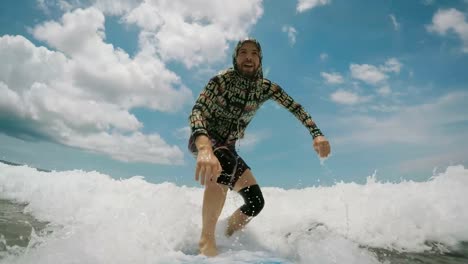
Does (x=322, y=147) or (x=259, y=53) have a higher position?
(x=259, y=53)

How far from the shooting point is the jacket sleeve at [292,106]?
4242 millimetres

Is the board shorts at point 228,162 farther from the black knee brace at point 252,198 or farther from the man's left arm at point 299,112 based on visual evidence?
the man's left arm at point 299,112

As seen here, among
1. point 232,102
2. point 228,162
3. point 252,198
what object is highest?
point 232,102

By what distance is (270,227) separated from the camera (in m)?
5.95

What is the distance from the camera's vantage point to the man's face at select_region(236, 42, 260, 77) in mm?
3863

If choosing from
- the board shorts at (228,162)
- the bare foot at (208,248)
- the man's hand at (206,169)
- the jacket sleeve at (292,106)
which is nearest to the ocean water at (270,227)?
the bare foot at (208,248)

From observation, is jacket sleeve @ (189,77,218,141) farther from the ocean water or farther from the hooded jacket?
the ocean water

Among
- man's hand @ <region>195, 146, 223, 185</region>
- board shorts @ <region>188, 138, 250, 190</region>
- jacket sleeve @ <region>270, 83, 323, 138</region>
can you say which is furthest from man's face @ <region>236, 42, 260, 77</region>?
man's hand @ <region>195, 146, 223, 185</region>

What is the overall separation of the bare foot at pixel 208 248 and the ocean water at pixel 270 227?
0.31ft

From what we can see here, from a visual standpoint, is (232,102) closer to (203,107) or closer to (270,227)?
(203,107)

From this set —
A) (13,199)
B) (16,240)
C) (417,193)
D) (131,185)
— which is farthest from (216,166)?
(131,185)

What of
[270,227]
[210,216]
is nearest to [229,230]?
[210,216]

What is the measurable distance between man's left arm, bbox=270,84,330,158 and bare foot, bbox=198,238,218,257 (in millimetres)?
1529

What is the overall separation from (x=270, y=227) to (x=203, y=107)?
3.06 metres
